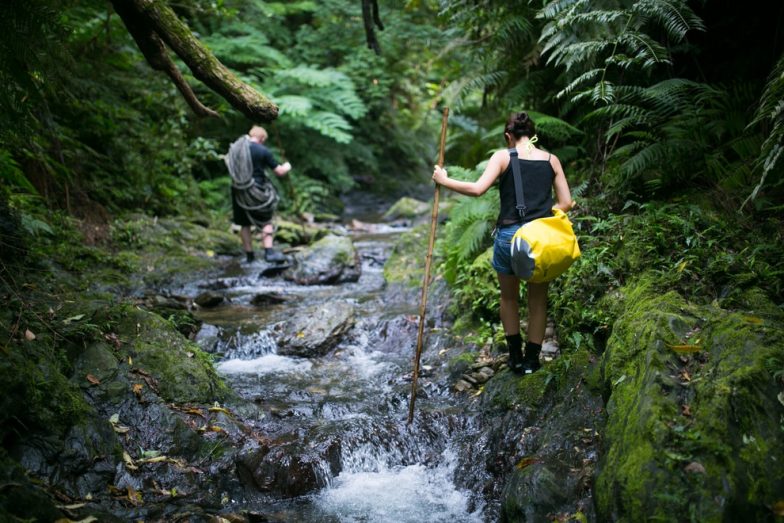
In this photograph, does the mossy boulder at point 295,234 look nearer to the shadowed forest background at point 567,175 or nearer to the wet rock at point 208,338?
the shadowed forest background at point 567,175

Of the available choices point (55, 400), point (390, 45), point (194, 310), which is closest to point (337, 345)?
point (194, 310)

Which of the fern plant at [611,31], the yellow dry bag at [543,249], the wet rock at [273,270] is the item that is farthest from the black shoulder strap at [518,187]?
the wet rock at [273,270]

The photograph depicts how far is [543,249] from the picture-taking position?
12.2 ft

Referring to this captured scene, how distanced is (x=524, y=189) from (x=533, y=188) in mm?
67

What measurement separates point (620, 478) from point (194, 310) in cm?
592

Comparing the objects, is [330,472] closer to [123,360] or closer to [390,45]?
[123,360]

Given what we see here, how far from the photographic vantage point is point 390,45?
1578cm

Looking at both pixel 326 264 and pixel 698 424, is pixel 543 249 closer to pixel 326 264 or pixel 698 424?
pixel 698 424

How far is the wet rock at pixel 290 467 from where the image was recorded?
3.80 metres

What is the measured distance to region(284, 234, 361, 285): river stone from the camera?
9.12 m

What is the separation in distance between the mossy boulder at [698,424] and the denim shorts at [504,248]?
1.11m

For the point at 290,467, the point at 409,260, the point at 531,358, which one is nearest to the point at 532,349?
the point at 531,358

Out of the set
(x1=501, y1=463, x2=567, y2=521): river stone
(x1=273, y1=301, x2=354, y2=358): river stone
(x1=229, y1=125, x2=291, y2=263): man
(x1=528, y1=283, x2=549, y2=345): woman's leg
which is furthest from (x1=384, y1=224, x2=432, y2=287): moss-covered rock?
(x1=501, y1=463, x2=567, y2=521): river stone

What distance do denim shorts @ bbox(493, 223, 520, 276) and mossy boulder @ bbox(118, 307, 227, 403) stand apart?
2573 millimetres
